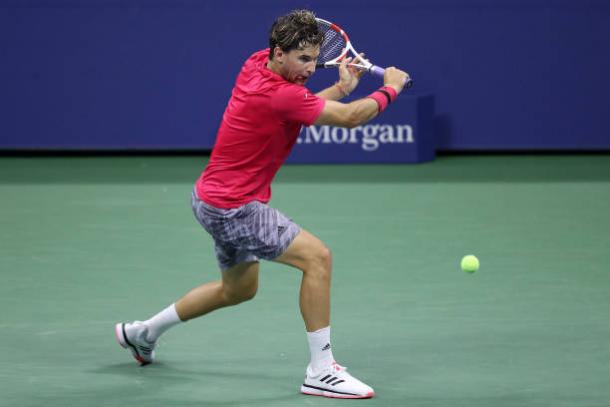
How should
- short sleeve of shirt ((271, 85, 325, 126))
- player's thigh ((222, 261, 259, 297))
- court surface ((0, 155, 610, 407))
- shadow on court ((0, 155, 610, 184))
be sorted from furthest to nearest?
shadow on court ((0, 155, 610, 184))
player's thigh ((222, 261, 259, 297))
court surface ((0, 155, 610, 407))
short sleeve of shirt ((271, 85, 325, 126))

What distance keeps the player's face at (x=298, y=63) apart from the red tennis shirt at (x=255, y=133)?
6cm

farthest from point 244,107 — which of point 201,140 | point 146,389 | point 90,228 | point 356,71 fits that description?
point 201,140

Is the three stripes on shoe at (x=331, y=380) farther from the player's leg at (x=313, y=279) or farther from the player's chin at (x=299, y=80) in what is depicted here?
the player's chin at (x=299, y=80)

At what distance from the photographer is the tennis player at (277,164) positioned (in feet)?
16.9

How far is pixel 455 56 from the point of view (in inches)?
507

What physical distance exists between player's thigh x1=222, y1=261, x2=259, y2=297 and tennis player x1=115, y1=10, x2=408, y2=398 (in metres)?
0.11

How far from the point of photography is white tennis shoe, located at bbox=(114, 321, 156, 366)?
561 cm

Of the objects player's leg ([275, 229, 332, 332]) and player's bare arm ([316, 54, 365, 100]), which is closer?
player's leg ([275, 229, 332, 332])

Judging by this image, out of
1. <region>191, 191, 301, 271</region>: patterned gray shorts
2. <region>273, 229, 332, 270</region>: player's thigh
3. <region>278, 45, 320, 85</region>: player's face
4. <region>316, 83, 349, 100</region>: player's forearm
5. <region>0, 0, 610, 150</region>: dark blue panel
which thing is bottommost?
<region>273, 229, 332, 270</region>: player's thigh

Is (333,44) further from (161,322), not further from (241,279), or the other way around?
(161,322)

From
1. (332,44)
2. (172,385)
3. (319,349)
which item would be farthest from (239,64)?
(319,349)

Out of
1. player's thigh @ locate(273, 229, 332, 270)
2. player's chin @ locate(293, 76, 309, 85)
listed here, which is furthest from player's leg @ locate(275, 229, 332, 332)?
player's chin @ locate(293, 76, 309, 85)

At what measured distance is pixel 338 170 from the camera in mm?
12109

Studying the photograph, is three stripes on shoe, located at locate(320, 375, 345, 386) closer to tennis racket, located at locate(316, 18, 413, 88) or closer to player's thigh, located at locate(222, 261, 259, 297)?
player's thigh, located at locate(222, 261, 259, 297)
